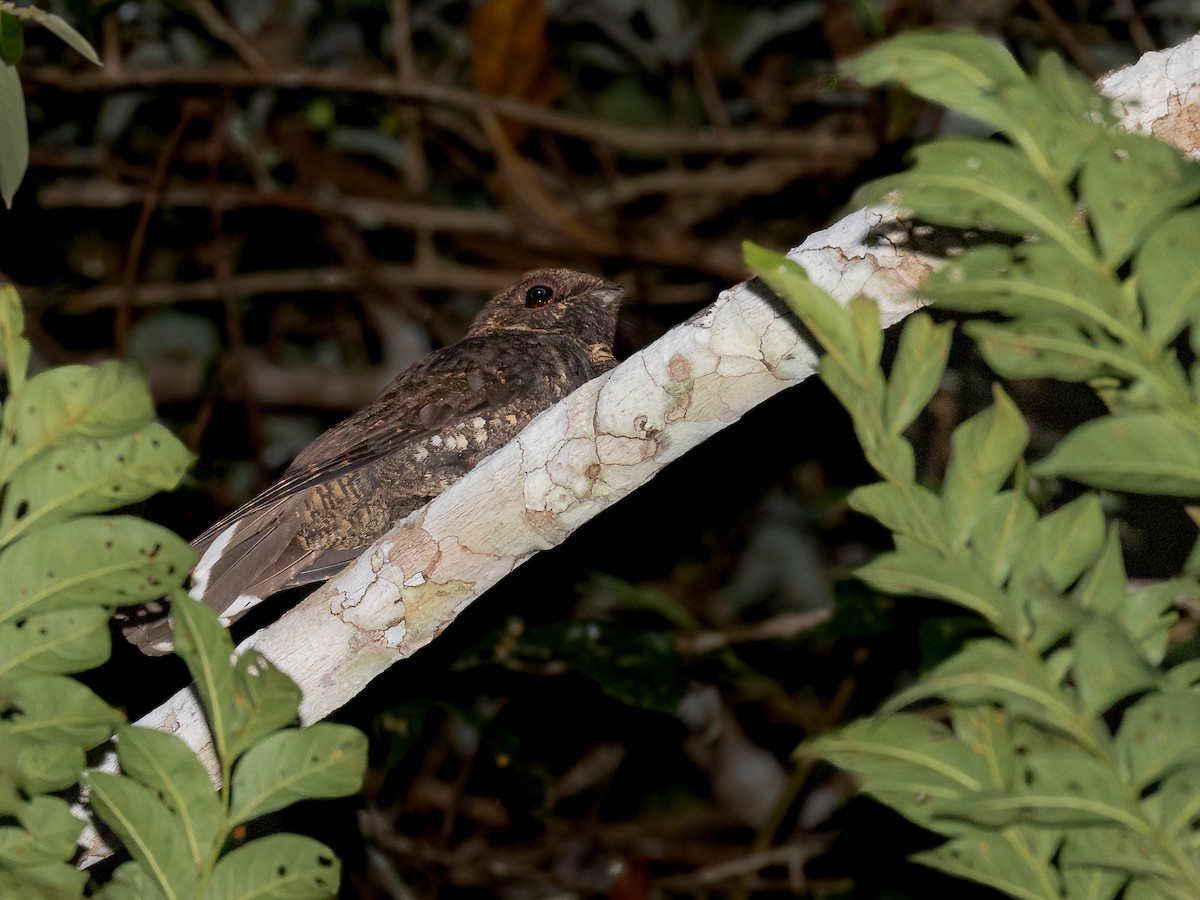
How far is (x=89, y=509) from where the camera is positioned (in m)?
1.90

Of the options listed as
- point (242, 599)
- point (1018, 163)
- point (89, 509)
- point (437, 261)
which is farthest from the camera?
point (437, 261)

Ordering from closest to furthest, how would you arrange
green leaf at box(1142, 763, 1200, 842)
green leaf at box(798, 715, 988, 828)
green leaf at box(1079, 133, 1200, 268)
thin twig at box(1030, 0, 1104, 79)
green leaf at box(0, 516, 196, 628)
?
green leaf at box(1079, 133, 1200, 268) → green leaf at box(1142, 763, 1200, 842) → green leaf at box(798, 715, 988, 828) → green leaf at box(0, 516, 196, 628) → thin twig at box(1030, 0, 1104, 79)

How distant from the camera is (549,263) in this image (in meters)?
6.30

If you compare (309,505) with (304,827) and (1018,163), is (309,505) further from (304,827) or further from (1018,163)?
(1018,163)

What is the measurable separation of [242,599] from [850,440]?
3.26m

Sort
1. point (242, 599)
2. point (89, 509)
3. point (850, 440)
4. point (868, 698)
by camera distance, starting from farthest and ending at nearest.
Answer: point (850, 440) < point (868, 698) < point (242, 599) < point (89, 509)

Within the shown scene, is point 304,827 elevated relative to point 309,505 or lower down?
lower down

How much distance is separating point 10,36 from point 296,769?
1641 millimetres

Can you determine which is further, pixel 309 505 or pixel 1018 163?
pixel 309 505

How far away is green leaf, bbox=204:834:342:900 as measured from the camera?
6.24ft

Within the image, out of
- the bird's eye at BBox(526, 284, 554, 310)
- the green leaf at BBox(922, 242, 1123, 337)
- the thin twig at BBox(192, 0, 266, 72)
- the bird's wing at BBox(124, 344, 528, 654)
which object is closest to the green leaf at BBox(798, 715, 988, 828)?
the green leaf at BBox(922, 242, 1123, 337)

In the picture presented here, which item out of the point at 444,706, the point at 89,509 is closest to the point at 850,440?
the point at 444,706

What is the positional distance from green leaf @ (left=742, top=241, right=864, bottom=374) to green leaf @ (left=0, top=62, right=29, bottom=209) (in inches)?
71.9

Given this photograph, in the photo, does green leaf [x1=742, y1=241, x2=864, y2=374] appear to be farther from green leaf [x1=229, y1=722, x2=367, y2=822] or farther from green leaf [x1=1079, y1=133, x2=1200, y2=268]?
green leaf [x1=229, y1=722, x2=367, y2=822]
